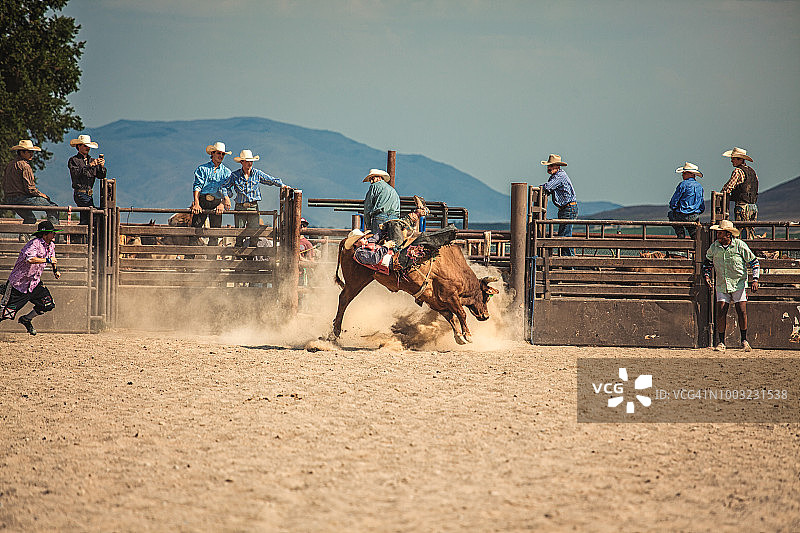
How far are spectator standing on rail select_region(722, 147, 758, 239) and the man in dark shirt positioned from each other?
29.3 feet

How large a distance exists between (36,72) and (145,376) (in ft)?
71.7

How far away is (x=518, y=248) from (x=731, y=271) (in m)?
2.68

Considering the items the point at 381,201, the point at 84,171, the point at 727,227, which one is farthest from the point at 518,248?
the point at 84,171

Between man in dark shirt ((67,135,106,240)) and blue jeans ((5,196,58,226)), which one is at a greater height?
man in dark shirt ((67,135,106,240))

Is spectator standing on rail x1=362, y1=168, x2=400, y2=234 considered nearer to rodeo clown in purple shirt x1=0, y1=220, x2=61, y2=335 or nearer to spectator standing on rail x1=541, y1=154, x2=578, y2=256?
spectator standing on rail x1=541, y1=154, x2=578, y2=256

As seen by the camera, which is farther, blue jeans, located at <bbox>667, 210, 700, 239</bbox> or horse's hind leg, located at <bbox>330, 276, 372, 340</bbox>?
blue jeans, located at <bbox>667, 210, 700, 239</bbox>

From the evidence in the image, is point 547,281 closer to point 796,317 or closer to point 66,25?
point 796,317

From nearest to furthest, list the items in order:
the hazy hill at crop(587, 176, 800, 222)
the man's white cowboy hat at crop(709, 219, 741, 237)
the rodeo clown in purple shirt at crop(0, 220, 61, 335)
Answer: the rodeo clown in purple shirt at crop(0, 220, 61, 335) → the man's white cowboy hat at crop(709, 219, 741, 237) → the hazy hill at crop(587, 176, 800, 222)

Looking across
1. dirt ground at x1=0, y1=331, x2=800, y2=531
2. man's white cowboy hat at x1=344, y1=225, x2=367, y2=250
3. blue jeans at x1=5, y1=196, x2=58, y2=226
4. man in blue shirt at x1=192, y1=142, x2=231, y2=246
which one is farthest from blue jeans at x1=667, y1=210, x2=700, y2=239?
blue jeans at x1=5, y1=196, x2=58, y2=226

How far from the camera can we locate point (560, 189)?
12.4m

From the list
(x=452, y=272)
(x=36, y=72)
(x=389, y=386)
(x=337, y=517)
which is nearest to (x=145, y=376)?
(x=389, y=386)

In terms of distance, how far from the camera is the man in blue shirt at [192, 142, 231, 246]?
12539 millimetres

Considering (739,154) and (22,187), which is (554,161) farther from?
(22,187)

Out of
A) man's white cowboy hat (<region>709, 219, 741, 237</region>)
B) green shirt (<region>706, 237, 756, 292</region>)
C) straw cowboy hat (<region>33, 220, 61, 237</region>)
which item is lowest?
green shirt (<region>706, 237, 756, 292</region>)
